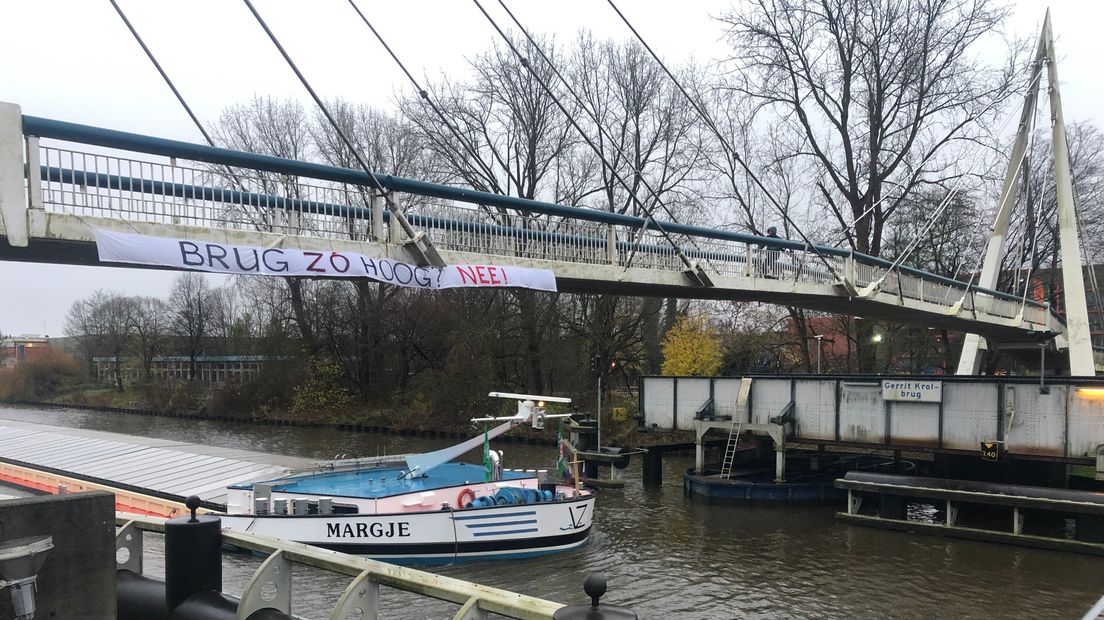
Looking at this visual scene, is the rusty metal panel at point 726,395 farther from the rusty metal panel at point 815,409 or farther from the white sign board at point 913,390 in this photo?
the white sign board at point 913,390

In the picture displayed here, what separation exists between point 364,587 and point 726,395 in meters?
23.7

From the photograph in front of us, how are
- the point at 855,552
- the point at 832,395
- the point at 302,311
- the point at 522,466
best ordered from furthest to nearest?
the point at 302,311 < the point at 522,466 < the point at 832,395 < the point at 855,552

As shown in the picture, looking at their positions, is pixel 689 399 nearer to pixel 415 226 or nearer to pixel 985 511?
pixel 985 511

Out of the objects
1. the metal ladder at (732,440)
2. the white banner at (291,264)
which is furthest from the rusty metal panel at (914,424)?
the white banner at (291,264)

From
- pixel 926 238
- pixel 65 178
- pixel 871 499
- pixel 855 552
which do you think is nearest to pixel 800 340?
pixel 926 238

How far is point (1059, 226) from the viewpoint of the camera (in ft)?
99.8

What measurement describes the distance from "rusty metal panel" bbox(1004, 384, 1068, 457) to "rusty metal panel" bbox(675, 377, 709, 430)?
9.97 metres

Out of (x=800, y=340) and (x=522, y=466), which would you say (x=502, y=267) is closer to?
(x=522, y=466)

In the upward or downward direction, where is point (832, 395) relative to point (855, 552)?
upward

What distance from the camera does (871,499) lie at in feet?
73.6

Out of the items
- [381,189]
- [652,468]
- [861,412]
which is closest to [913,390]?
[861,412]

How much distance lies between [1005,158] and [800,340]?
1362cm

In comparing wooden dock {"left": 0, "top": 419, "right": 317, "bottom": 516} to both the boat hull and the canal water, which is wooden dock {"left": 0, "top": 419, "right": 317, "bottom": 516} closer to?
the boat hull

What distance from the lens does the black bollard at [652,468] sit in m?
27.9
